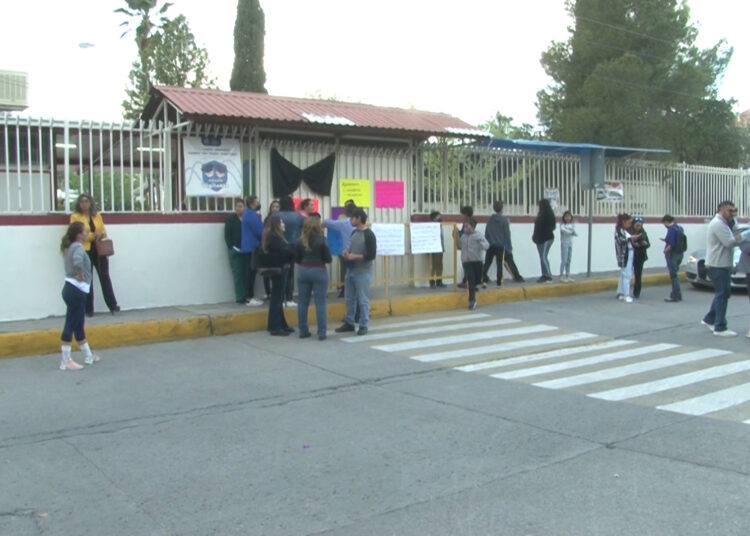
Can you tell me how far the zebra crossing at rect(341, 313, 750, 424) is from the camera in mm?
7109

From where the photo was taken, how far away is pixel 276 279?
1037 cm

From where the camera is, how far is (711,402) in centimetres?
686

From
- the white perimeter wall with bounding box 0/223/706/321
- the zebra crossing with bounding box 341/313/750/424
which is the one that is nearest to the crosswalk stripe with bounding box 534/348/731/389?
the zebra crossing with bounding box 341/313/750/424

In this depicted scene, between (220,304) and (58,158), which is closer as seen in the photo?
(58,158)

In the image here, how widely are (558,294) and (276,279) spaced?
6.91 meters

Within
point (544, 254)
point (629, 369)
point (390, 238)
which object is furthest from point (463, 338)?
point (544, 254)

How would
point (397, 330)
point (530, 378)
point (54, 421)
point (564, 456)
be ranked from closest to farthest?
point (564, 456), point (54, 421), point (530, 378), point (397, 330)

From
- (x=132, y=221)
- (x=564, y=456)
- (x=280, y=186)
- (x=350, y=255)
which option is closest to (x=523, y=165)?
(x=280, y=186)

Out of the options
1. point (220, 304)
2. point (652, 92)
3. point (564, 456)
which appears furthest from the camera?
point (652, 92)

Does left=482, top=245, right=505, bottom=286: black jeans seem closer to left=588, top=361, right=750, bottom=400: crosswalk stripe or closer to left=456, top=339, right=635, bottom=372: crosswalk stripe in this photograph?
left=456, top=339, right=635, bottom=372: crosswalk stripe

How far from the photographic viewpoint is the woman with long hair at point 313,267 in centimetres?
1004

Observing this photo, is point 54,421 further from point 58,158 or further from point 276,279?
point 58,158

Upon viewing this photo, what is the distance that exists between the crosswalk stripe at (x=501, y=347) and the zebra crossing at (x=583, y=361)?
0.01 m

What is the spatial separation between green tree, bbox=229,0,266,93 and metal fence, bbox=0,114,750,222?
13172 millimetres
